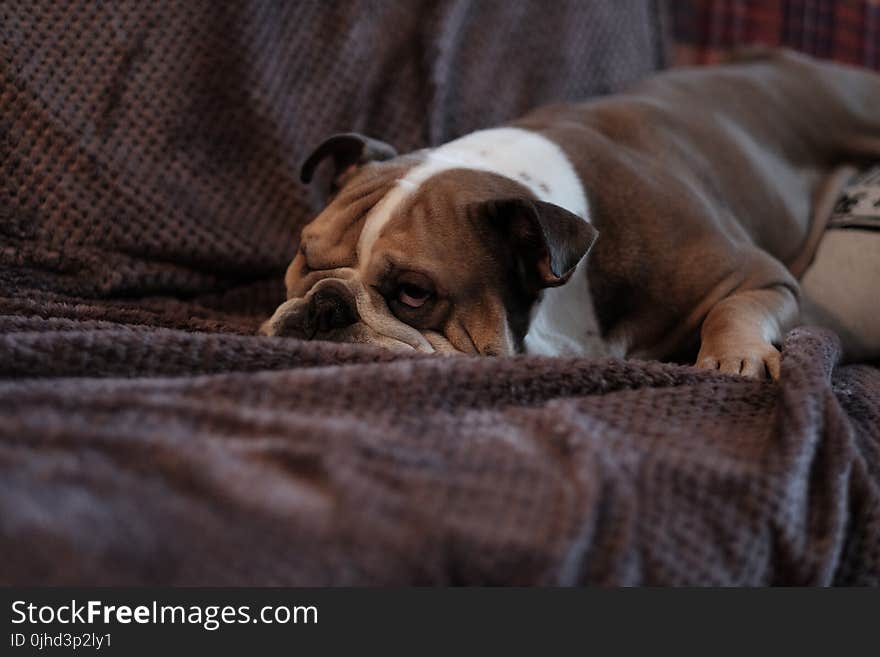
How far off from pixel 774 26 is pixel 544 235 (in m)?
1.61

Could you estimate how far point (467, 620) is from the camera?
2.64 feet

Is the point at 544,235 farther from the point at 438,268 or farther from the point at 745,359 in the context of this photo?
the point at 745,359

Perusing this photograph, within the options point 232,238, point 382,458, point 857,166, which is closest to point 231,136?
point 232,238

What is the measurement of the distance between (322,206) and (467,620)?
1.11m

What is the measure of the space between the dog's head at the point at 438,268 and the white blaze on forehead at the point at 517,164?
46 mm

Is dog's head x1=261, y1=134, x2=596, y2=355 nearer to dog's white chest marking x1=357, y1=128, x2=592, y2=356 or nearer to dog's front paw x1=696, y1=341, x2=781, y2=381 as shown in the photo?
dog's white chest marking x1=357, y1=128, x2=592, y2=356

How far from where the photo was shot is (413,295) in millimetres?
1296

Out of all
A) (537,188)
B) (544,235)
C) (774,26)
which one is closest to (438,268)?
(544,235)

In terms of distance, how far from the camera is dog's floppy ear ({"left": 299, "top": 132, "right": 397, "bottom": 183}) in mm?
1504

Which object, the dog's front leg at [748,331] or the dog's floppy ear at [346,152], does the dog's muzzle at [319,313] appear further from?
the dog's front leg at [748,331]

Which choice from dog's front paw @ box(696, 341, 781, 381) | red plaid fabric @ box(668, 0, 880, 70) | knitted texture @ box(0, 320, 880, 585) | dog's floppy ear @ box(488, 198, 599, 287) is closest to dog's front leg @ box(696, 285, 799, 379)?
dog's front paw @ box(696, 341, 781, 381)

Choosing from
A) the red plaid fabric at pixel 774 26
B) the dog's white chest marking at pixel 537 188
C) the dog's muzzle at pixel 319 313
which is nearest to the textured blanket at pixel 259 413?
the dog's muzzle at pixel 319 313

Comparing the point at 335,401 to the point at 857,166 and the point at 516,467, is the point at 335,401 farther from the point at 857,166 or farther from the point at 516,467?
the point at 857,166

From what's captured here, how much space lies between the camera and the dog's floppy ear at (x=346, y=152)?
1504mm
